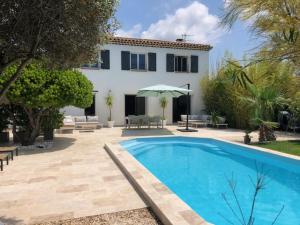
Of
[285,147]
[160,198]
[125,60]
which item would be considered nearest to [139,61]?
[125,60]

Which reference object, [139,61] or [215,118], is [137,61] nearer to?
[139,61]

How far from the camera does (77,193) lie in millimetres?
5156

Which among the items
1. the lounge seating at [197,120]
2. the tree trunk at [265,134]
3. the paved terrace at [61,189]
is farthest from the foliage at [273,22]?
the lounge seating at [197,120]

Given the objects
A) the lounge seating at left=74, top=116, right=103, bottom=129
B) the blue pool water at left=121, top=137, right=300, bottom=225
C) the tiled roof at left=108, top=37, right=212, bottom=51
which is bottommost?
the blue pool water at left=121, top=137, right=300, bottom=225

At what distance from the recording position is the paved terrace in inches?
170

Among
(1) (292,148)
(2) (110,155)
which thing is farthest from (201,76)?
(2) (110,155)

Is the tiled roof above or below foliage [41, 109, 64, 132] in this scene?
above

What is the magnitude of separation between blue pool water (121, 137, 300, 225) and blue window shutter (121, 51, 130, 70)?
7.99m

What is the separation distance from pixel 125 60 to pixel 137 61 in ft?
3.37

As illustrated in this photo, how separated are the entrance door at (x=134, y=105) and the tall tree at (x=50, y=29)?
16.0 m

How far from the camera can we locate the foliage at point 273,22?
2.02 metres

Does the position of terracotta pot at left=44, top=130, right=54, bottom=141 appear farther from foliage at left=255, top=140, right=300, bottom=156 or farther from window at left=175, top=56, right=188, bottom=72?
window at left=175, top=56, right=188, bottom=72

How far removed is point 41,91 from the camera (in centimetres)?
877

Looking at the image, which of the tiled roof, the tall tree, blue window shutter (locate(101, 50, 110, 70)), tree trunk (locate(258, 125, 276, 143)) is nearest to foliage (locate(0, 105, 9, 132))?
the tall tree
